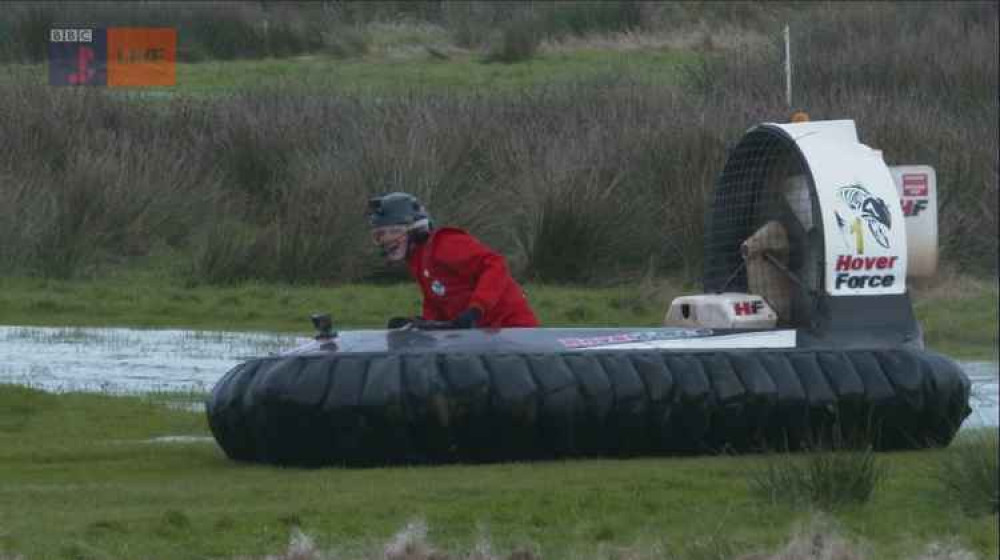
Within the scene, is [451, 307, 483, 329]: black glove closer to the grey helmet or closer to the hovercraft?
the hovercraft

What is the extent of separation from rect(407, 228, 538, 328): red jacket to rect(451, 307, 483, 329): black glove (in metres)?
0.07

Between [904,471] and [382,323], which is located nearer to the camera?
[904,471]

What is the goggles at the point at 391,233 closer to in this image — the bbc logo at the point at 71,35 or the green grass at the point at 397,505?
the green grass at the point at 397,505

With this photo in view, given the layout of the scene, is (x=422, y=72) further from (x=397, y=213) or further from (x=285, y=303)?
(x=397, y=213)

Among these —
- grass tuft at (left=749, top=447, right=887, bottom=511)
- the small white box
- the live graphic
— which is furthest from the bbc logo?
grass tuft at (left=749, top=447, right=887, bottom=511)

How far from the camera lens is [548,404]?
293 inches

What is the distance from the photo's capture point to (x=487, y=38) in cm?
2352

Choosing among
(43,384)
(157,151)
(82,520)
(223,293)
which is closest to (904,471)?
(82,520)

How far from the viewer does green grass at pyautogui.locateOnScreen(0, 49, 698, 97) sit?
60.1ft

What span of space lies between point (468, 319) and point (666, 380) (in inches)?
32.2

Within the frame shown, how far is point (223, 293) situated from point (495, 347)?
6.02m

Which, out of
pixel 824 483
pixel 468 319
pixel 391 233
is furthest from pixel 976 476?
pixel 391 233

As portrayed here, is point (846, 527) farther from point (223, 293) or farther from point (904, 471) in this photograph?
point (223, 293)

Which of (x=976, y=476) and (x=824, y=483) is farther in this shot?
(x=824, y=483)
